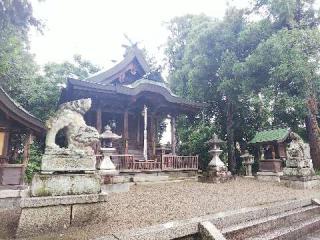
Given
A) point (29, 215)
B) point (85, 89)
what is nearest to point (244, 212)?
point (29, 215)

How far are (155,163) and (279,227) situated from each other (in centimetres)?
789

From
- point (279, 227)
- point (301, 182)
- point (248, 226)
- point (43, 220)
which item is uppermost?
point (301, 182)

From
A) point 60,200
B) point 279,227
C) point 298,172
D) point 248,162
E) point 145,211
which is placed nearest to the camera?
point 60,200

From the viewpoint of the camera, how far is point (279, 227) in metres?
5.97

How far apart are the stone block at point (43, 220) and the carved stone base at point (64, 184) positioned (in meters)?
0.27

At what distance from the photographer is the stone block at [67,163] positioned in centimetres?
479

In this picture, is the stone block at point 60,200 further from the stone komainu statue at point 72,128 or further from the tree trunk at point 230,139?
the tree trunk at point 230,139

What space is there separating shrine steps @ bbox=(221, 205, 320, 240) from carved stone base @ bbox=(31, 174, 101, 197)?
2.71 m

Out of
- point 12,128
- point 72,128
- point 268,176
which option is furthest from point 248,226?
point 268,176

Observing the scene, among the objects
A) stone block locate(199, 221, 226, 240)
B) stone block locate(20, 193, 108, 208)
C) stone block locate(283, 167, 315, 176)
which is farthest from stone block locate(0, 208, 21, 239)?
stone block locate(283, 167, 315, 176)

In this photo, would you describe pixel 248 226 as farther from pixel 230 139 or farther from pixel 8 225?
pixel 230 139

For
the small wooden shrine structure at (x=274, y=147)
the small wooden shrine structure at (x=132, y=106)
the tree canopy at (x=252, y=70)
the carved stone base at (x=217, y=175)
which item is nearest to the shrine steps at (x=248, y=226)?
→ the carved stone base at (x=217, y=175)

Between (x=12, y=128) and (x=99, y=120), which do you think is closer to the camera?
(x=12, y=128)

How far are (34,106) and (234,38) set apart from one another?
15942mm
